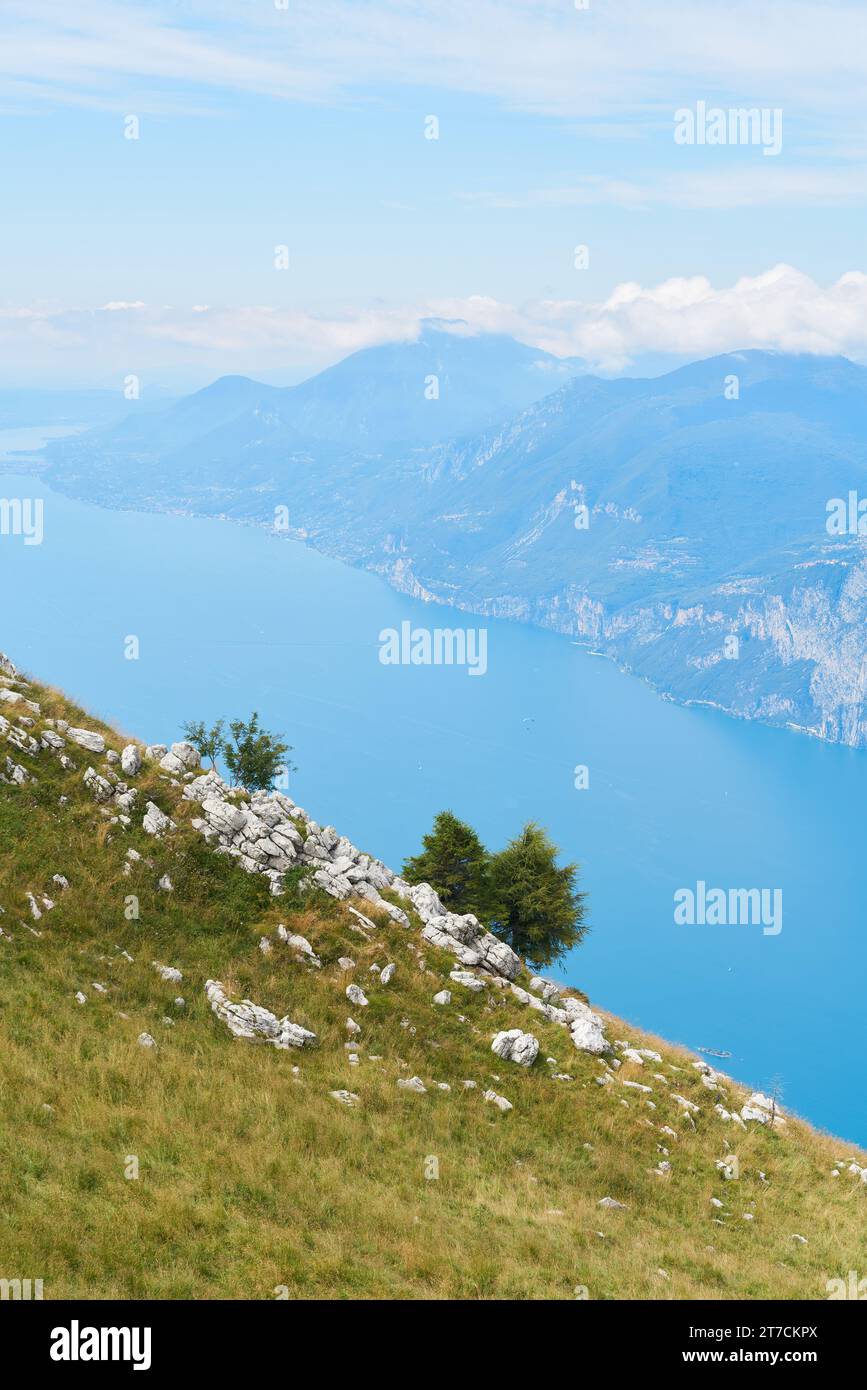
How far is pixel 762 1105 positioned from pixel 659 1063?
3.27 meters

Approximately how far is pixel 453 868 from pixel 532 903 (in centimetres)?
360

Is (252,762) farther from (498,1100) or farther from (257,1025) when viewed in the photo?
(498,1100)

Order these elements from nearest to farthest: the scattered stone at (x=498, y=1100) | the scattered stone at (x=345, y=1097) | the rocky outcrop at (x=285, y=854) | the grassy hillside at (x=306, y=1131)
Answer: the grassy hillside at (x=306, y=1131), the scattered stone at (x=345, y=1097), the scattered stone at (x=498, y=1100), the rocky outcrop at (x=285, y=854)

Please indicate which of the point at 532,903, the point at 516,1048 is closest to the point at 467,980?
the point at 516,1048

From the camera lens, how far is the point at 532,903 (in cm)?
4003

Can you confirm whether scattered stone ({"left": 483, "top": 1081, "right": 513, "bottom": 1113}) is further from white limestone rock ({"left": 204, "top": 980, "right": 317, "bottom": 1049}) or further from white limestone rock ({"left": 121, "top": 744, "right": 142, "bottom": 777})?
white limestone rock ({"left": 121, "top": 744, "right": 142, "bottom": 777})

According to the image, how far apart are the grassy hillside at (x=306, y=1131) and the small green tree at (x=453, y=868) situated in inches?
441

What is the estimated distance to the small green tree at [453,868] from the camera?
4016cm

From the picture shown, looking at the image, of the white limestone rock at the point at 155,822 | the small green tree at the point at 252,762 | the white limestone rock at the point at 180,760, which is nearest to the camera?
the white limestone rock at the point at 155,822

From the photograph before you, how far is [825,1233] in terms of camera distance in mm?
20797

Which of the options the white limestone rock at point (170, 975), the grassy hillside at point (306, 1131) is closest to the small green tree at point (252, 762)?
the grassy hillside at point (306, 1131)

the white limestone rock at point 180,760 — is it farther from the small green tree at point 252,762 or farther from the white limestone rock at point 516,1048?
the white limestone rock at point 516,1048

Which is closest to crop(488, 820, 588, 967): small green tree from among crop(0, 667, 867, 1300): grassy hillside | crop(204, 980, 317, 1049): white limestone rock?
crop(0, 667, 867, 1300): grassy hillside
